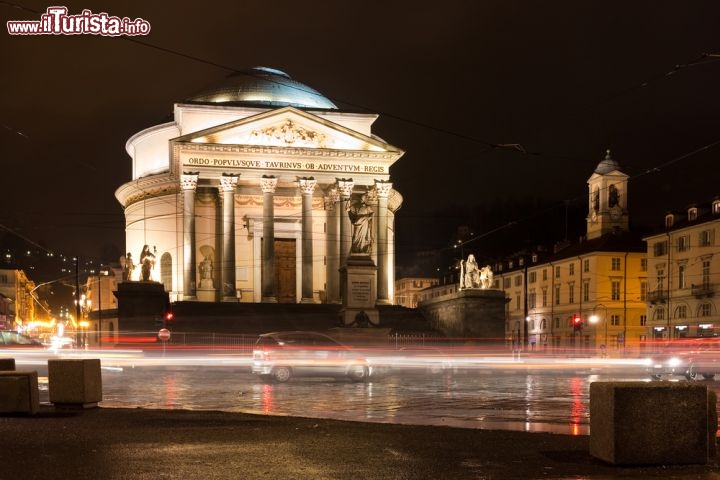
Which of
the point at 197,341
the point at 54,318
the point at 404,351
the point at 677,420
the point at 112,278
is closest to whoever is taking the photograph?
the point at 677,420

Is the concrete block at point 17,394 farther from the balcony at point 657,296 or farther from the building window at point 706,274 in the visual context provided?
the balcony at point 657,296

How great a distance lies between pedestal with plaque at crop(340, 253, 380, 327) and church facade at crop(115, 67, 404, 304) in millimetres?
12473

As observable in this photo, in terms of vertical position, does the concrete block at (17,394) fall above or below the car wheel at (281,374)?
above

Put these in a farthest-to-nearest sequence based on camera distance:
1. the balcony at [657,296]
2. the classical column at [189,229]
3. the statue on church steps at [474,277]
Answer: the balcony at [657,296]
the classical column at [189,229]
the statue on church steps at [474,277]

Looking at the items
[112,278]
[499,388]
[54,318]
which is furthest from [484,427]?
[54,318]

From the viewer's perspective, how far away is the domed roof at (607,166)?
9031 centimetres

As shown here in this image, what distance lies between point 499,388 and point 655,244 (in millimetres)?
60510

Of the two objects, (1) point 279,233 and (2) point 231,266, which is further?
(1) point 279,233

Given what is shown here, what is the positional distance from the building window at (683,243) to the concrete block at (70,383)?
67278 mm

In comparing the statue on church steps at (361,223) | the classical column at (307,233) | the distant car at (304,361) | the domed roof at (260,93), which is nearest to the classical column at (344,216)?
the classical column at (307,233)

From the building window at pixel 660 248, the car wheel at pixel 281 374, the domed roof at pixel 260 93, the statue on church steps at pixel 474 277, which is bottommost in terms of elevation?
the car wheel at pixel 281 374

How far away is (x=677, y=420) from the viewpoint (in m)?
9.09

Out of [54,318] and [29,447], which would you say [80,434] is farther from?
[54,318]

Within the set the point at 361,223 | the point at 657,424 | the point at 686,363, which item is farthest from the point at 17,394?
the point at 361,223
